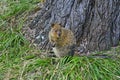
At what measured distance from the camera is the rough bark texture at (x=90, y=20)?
5215mm

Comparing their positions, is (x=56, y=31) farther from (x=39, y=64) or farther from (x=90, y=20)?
(x=90, y=20)

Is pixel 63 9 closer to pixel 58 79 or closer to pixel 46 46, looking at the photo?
pixel 46 46

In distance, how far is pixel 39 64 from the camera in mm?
5023

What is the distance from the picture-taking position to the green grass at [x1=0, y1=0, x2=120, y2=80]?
4.73 metres

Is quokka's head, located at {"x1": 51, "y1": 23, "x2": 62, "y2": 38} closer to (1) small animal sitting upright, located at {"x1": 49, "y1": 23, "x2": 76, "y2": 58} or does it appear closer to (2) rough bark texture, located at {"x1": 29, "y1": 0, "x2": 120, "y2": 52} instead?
(1) small animal sitting upright, located at {"x1": 49, "y1": 23, "x2": 76, "y2": 58}

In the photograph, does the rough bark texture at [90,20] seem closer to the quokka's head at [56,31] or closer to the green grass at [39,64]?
the green grass at [39,64]

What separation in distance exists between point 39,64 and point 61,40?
1.44 ft

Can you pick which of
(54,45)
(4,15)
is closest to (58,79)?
(54,45)

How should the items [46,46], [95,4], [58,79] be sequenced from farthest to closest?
[46,46], [95,4], [58,79]

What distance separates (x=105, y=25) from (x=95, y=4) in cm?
33

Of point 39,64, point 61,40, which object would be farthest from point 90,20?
point 39,64

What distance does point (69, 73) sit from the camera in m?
4.74

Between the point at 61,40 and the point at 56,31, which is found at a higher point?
the point at 56,31

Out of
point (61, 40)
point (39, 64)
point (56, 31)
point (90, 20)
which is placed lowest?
point (39, 64)
